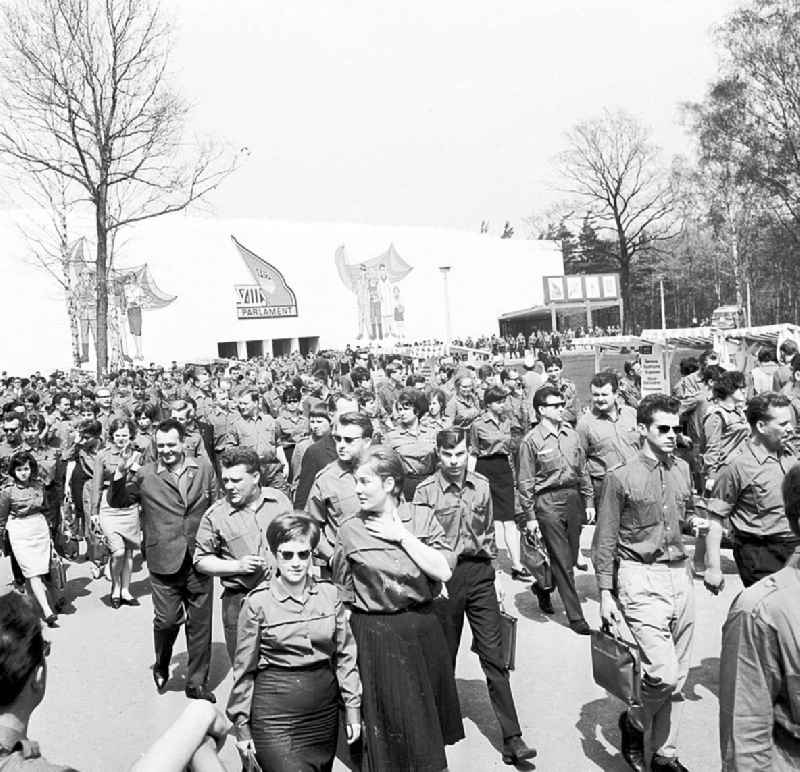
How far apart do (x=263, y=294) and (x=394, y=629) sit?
44522 millimetres

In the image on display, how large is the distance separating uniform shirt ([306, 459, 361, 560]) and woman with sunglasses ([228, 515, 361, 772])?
1480 millimetres

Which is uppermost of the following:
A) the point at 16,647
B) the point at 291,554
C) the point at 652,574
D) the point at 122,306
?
the point at 122,306

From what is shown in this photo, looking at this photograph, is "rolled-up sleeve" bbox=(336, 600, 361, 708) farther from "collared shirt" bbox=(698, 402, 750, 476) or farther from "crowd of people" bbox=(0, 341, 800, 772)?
"collared shirt" bbox=(698, 402, 750, 476)

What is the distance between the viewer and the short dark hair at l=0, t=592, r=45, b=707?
6.33 feet

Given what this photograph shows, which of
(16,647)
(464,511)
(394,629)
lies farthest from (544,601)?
(16,647)

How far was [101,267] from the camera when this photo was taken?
20.0 metres

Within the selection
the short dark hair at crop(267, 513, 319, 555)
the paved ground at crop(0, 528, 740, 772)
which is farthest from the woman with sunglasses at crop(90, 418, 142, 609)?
the short dark hair at crop(267, 513, 319, 555)

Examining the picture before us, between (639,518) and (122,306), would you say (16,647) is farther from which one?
(122,306)

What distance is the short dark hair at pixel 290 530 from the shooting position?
3.69 m

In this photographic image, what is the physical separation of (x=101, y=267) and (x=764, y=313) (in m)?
66.6

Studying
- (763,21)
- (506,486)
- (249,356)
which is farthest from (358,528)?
(249,356)

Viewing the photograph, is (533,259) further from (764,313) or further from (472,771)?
(472,771)

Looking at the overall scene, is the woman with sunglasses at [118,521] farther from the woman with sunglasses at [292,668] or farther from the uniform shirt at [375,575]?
the woman with sunglasses at [292,668]

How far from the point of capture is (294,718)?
3520mm
